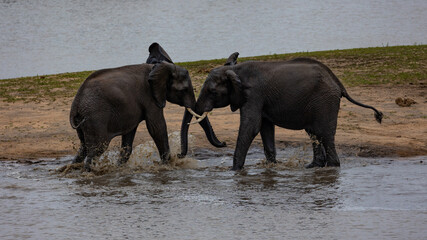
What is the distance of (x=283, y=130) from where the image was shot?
1378 cm

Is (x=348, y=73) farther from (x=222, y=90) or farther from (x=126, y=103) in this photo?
(x=126, y=103)

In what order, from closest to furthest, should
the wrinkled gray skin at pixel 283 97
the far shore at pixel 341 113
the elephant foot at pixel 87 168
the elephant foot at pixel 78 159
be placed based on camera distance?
the elephant foot at pixel 87 168 < the wrinkled gray skin at pixel 283 97 < the elephant foot at pixel 78 159 < the far shore at pixel 341 113

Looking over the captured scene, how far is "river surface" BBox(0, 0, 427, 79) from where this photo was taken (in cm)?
3294

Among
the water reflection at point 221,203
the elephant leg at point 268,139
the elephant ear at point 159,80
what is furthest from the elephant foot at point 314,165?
the elephant ear at point 159,80

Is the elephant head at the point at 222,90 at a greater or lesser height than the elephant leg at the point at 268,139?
greater

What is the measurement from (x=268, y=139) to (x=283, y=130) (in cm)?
309

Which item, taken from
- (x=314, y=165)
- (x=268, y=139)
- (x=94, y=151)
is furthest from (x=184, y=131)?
(x=314, y=165)

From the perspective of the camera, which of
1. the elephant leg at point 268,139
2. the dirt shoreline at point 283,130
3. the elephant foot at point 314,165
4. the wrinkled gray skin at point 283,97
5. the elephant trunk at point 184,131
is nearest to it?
the wrinkled gray skin at point 283,97

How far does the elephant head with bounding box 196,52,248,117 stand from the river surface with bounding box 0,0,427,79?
19075mm

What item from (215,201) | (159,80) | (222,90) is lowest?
(215,201)

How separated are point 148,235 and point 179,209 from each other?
1123mm

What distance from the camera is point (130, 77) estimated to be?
10.4 meters

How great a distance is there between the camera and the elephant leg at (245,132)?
33.6 ft

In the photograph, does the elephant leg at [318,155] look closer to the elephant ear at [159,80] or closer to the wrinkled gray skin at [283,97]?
the wrinkled gray skin at [283,97]
